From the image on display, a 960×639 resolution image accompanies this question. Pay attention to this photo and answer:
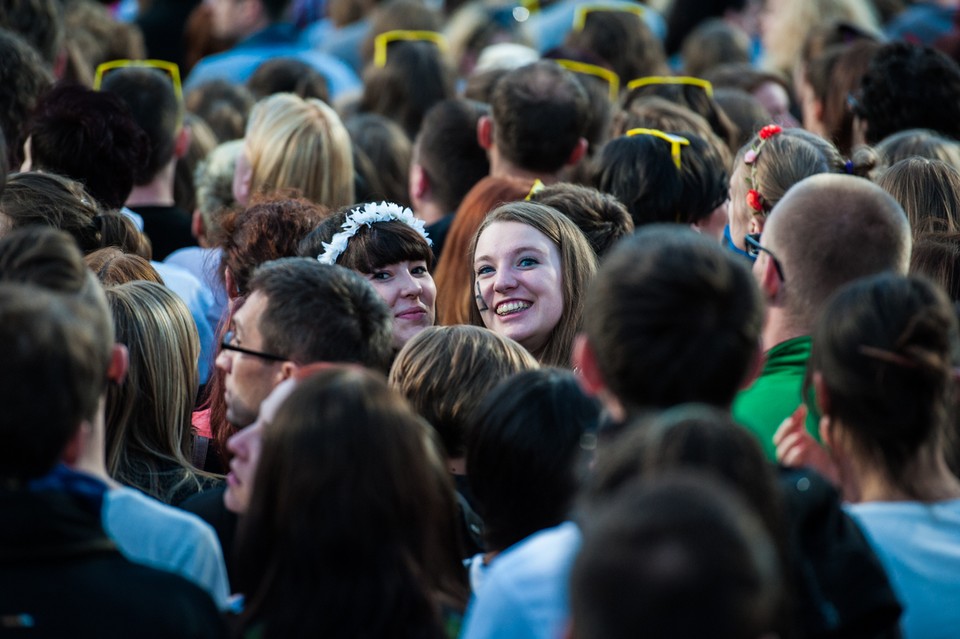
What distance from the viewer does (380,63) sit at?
302 inches

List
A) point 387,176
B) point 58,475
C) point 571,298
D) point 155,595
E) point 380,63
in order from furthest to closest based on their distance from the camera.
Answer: point 380,63
point 387,176
point 571,298
point 58,475
point 155,595

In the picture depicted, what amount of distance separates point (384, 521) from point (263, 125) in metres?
3.69

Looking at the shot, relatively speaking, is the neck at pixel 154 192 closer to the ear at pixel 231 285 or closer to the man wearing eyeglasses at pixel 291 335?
the ear at pixel 231 285

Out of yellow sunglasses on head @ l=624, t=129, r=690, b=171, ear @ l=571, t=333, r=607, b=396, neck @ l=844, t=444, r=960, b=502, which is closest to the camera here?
ear @ l=571, t=333, r=607, b=396

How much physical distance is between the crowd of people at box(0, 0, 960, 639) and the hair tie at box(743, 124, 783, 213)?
14mm

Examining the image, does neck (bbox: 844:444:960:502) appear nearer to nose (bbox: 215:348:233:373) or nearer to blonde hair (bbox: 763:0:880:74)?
nose (bbox: 215:348:233:373)

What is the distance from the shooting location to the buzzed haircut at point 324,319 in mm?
3246

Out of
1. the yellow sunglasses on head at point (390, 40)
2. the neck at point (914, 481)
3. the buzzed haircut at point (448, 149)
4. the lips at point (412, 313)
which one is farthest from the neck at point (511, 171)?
the neck at point (914, 481)

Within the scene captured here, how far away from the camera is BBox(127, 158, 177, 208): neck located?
593 centimetres

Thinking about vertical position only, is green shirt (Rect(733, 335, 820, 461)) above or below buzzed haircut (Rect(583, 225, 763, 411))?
below

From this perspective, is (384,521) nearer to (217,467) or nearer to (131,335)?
(131,335)

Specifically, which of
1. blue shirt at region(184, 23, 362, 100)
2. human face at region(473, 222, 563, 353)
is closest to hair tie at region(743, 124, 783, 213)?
human face at region(473, 222, 563, 353)

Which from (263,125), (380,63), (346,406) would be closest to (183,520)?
(346,406)

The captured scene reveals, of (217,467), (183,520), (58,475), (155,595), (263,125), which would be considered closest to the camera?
(155,595)
